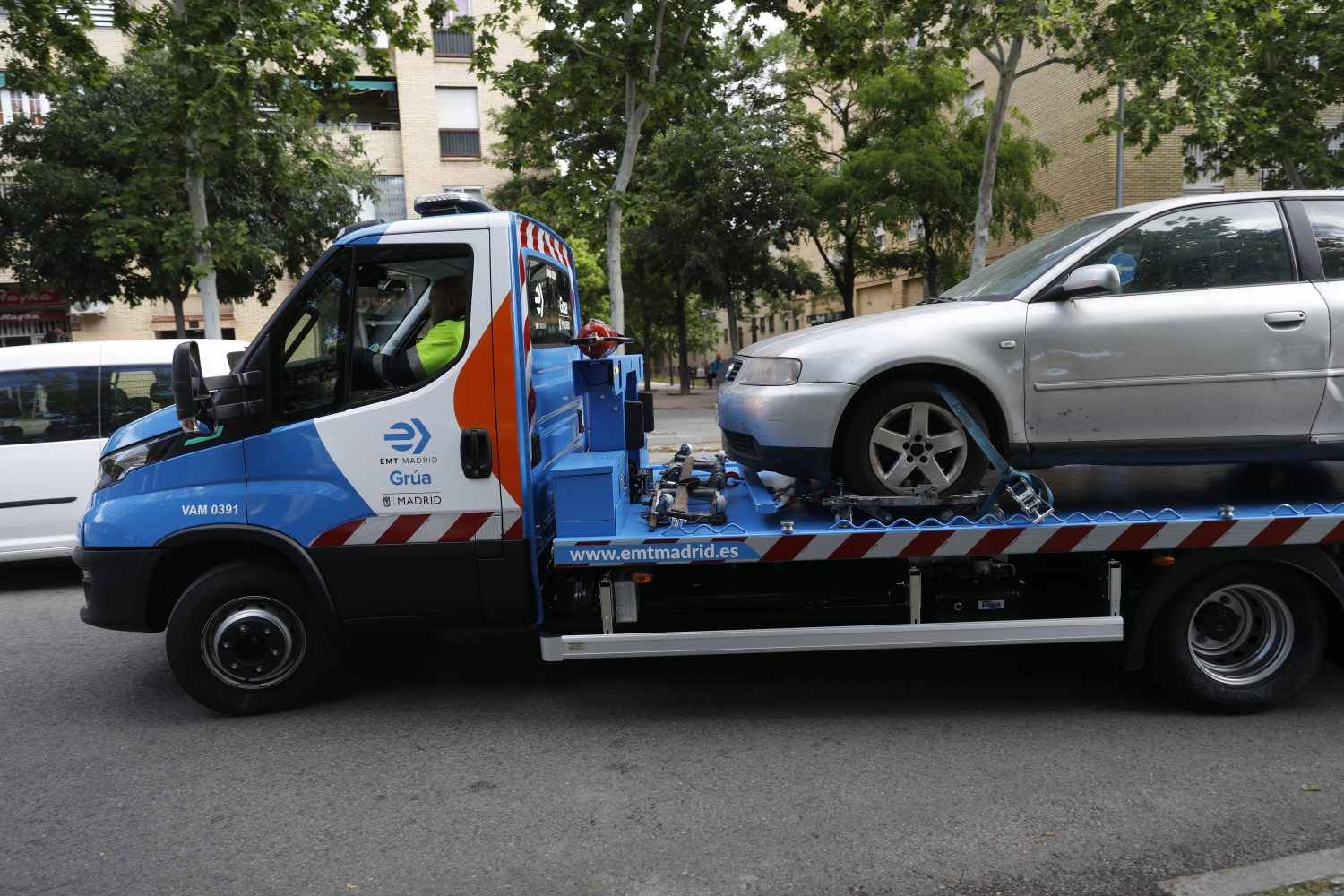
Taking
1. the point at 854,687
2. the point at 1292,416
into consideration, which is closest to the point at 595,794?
the point at 854,687

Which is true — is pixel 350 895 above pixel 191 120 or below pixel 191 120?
below

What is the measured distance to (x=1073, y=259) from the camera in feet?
13.7

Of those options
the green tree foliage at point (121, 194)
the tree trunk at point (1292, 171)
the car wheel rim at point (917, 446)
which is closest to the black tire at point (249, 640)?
the car wheel rim at point (917, 446)

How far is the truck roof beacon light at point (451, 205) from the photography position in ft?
14.2

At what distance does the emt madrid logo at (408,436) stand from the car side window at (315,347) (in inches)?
12.4

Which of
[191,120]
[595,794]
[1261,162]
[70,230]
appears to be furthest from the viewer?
[70,230]

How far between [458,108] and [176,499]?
92.5ft

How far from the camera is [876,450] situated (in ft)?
13.5

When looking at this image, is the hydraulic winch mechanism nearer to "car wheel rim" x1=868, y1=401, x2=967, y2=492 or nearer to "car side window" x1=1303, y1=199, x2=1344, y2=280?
"car wheel rim" x1=868, y1=401, x2=967, y2=492

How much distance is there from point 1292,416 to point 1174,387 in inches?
21.4

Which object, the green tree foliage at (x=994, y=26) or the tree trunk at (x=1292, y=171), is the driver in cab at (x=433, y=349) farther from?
the tree trunk at (x=1292, y=171)

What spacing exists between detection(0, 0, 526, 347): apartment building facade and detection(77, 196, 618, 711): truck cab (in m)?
25.6

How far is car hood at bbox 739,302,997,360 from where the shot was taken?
4.11m

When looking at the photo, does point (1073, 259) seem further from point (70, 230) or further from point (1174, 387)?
point (70, 230)
